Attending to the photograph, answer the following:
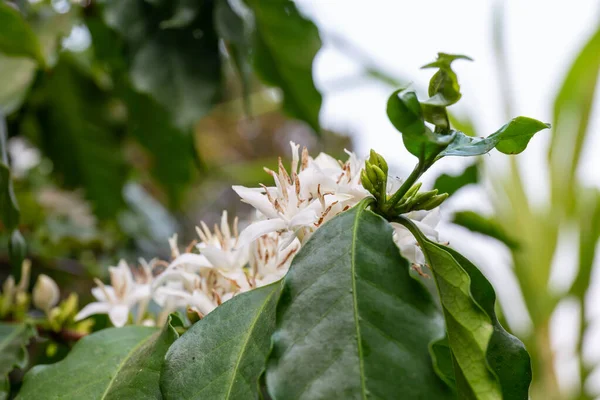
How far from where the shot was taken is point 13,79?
2.80 ft

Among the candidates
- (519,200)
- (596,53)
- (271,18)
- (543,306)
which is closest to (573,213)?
(519,200)

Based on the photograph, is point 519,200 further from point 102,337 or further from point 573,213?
point 102,337

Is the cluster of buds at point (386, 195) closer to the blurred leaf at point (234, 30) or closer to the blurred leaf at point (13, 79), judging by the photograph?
the blurred leaf at point (234, 30)

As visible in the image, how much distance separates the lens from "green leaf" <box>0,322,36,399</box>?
1.80ft

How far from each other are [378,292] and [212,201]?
2.62 metres

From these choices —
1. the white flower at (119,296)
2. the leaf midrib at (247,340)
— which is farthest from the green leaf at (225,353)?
the white flower at (119,296)

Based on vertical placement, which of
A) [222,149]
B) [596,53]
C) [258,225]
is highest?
[258,225]

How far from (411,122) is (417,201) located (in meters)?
0.09

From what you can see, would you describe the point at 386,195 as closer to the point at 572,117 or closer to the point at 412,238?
the point at 412,238

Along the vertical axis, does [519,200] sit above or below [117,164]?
below

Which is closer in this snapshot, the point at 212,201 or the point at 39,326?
the point at 39,326

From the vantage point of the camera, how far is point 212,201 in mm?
2918

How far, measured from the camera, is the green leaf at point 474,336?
354 millimetres

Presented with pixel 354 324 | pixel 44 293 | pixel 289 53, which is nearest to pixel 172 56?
pixel 289 53
